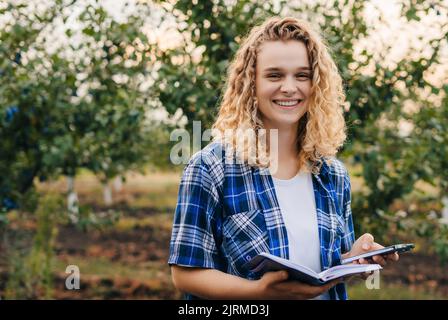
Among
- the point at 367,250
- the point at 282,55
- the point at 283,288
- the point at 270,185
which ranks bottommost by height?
the point at 283,288

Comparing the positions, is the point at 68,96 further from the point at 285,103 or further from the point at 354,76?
the point at 285,103

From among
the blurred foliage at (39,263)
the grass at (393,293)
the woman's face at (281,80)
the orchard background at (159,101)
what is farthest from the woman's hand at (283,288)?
the grass at (393,293)

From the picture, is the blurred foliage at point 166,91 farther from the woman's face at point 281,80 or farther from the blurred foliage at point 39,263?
the woman's face at point 281,80

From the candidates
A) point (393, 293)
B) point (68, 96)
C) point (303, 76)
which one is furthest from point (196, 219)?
point (393, 293)

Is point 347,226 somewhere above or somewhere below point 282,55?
below

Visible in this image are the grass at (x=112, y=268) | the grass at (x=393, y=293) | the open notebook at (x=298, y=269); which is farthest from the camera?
the grass at (x=112, y=268)

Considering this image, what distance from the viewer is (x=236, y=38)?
310cm

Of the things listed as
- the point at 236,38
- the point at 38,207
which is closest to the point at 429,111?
the point at 236,38

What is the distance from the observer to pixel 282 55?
5.44 ft

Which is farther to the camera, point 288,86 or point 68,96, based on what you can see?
point 68,96

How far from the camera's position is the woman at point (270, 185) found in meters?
1.54

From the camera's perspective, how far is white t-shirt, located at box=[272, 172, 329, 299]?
161 cm

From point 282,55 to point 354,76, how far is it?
1487 mm
